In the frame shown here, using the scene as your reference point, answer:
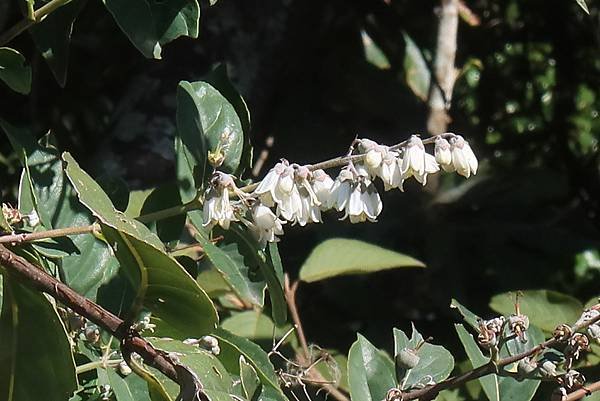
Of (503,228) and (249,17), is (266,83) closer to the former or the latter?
(249,17)

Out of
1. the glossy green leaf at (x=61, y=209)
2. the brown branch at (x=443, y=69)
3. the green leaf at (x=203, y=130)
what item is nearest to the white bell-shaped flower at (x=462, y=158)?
the green leaf at (x=203, y=130)

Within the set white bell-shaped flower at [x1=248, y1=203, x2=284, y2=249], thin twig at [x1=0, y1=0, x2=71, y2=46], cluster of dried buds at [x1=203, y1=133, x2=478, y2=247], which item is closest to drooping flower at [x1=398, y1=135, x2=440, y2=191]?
cluster of dried buds at [x1=203, y1=133, x2=478, y2=247]

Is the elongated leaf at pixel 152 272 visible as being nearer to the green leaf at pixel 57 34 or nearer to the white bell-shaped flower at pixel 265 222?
the white bell-shaped flower at pixel 265 222

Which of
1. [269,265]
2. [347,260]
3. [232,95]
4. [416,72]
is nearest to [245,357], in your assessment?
[269,265]

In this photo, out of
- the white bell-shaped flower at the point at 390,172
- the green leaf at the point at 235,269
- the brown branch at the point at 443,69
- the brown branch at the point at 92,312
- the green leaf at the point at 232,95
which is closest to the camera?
the brown branch at the point at 92,312

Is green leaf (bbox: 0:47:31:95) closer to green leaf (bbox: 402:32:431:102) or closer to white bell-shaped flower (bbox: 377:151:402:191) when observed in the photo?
white bell-shaped flower (bbox: 377:151:402:191)
